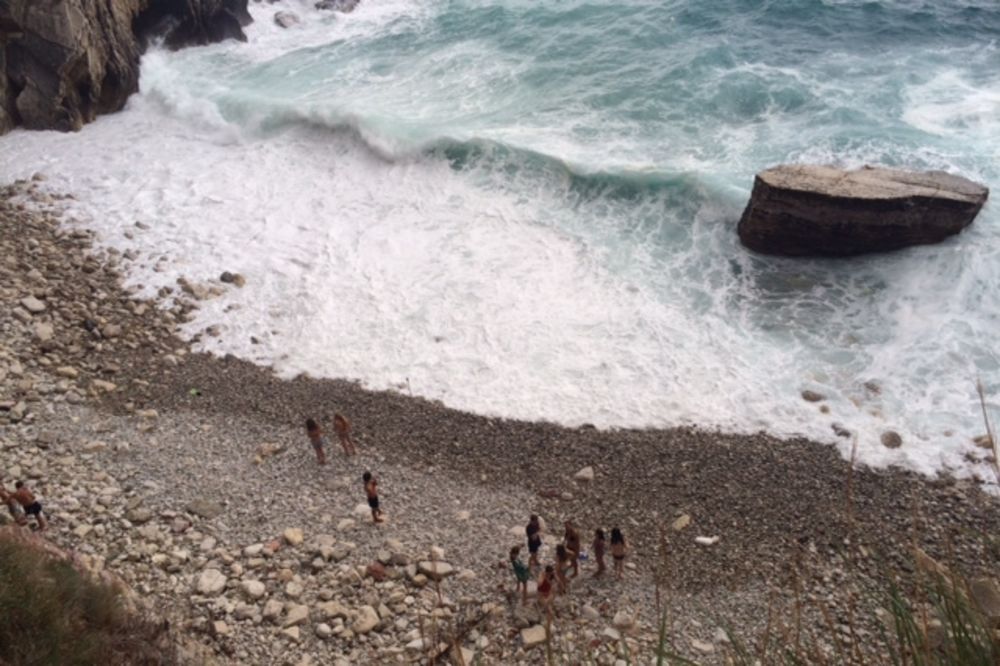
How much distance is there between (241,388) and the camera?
1390 centimetres

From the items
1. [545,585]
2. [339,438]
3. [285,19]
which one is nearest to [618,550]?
[545,585]

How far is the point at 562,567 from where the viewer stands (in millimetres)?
9938

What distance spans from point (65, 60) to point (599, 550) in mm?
19937

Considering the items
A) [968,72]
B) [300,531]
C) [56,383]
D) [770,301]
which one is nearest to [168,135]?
[56,383]

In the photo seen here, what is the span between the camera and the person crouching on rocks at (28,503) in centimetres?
974

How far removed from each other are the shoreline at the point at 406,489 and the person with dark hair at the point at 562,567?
25cm

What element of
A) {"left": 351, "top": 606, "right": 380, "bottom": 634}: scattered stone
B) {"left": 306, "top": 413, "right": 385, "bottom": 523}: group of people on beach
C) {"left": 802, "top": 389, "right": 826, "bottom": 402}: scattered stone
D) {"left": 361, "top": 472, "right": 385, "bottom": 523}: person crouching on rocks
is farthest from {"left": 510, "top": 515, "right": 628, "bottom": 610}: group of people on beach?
{"left": 802, "top": 389, "right": 826, "bottom": 402}: scattered stone

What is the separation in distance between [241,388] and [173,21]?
797 inches

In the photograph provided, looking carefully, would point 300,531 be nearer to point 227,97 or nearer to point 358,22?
point 227,97

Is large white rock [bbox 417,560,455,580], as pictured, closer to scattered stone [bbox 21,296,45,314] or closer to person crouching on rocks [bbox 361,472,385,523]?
person crouching on rocks [bbox 361,472,385,523]

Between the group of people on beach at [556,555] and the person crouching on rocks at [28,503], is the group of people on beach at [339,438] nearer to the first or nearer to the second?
the group of people on beach at [556,555]

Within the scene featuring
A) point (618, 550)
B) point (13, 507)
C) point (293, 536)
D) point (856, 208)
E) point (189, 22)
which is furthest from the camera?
point (189, 22)

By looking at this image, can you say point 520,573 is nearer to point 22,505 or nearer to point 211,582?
point 211,582

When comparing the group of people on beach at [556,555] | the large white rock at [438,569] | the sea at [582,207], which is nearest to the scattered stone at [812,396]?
the sea at [582,207]
